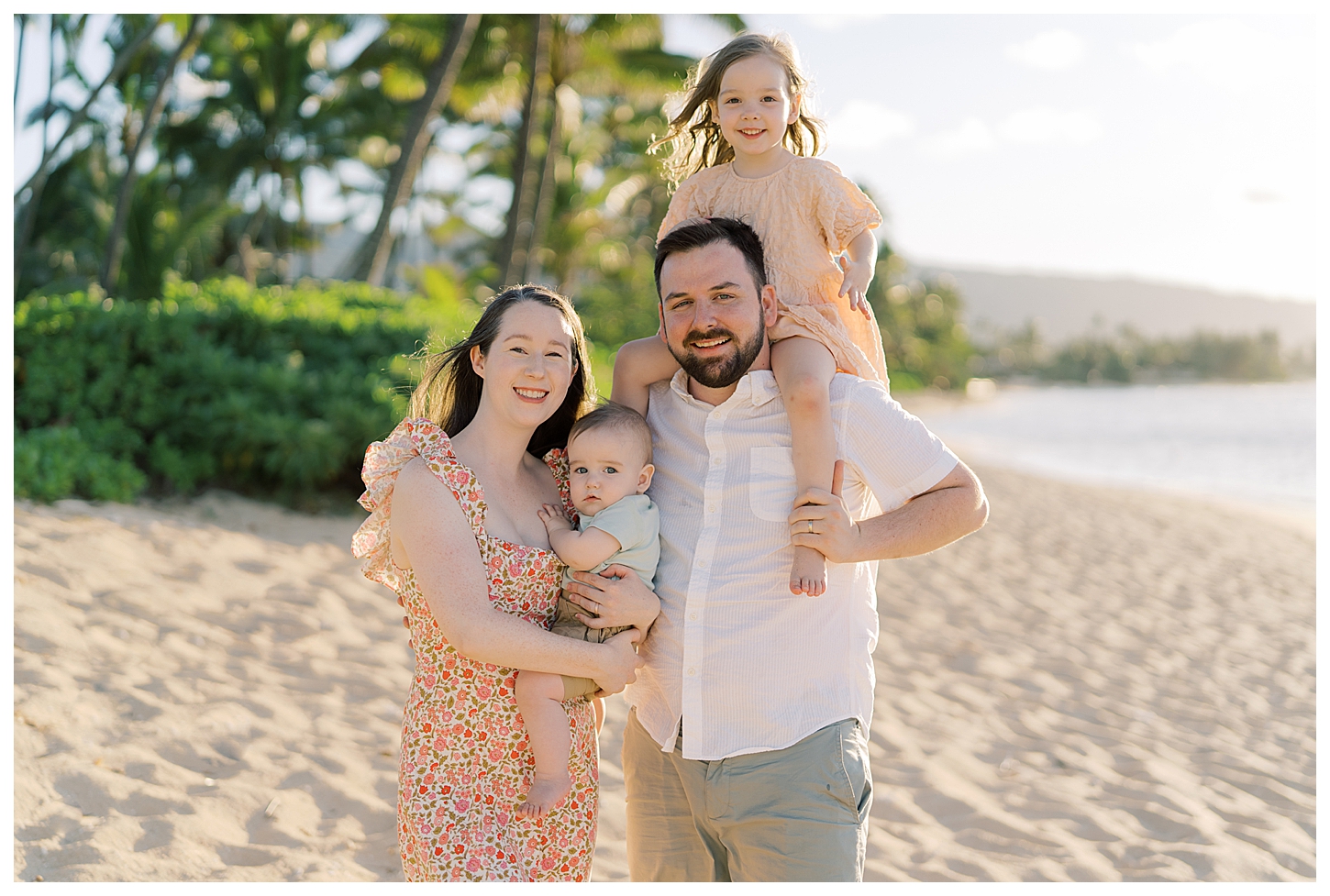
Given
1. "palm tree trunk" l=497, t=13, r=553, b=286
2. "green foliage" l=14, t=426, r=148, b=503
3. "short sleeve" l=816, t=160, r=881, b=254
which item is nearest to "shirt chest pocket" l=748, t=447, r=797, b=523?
"short sleeve" l=816, t=160, r=881, b=254

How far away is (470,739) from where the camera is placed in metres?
2.33

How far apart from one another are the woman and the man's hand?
16.0 inches

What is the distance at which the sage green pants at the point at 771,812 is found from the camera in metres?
2.21

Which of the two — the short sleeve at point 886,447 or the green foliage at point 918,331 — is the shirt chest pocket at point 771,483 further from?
the green foliage at point 918,331

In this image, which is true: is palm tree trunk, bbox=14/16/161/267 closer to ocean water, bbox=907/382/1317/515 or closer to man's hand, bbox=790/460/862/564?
man's hand, bbox=790/460/862/564

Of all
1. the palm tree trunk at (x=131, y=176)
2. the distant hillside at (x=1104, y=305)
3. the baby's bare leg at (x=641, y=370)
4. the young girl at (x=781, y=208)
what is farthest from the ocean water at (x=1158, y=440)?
the distant hillside at (x=1104, y=305)

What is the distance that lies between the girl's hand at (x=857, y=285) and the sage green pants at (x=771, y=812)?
1178mm

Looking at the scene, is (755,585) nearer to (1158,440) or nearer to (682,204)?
(682,204)

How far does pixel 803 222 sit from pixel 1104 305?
139577 millimetres

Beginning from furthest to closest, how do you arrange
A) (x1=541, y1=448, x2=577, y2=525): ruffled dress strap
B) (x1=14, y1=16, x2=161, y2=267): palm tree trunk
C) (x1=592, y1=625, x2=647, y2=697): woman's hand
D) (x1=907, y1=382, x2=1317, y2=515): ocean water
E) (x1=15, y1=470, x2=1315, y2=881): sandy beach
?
1. (x1=907, y1=382, x2=1317, y2=515): ocean water
2. (x1=14, y1=16, x2=161, y2=267): palm tree trunk
3. (x1=15, y1=470, x2=1315, y2=881): sandy beach
4. (x1=541, y1=448, x2=577, y2=525): ruffled dress strap
5. (x1=592, y1=625, x2=647, y2=697): woman's hand

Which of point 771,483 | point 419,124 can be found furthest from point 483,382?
point 419,124

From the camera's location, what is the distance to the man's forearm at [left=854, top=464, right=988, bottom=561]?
2.32 metres

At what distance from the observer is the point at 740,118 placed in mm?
2939

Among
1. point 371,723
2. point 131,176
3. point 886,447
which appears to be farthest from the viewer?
point 131,176
